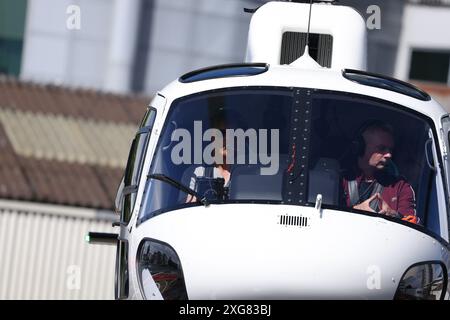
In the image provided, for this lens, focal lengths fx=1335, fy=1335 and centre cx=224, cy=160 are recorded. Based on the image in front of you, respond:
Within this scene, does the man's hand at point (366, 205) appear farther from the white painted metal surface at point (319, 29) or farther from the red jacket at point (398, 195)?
the white painted metal surface at point (319, 29)

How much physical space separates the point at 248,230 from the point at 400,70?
29069 millimetres

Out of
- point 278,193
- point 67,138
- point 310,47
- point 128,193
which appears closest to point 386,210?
point 278,193

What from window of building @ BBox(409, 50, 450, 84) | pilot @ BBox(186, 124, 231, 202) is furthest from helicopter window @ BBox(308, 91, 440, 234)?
window of building @ BBox(409, 50, 450, 84)

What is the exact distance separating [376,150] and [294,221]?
3.16 feet

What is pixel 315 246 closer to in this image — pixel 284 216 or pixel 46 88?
pixel 284 216

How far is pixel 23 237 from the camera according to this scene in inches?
1010

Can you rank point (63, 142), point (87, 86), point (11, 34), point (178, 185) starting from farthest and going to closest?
point (11, 34) → point (87, 86) → point (63, 142) → point (178, 185)

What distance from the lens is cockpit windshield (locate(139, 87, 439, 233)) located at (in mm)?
8523

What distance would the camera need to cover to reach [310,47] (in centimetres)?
1066

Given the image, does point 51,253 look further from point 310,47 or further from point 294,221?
point 294,221

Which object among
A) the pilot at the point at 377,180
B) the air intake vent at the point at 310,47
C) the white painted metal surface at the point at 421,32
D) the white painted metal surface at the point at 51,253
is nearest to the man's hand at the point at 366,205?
the pilot at the point at 377,180

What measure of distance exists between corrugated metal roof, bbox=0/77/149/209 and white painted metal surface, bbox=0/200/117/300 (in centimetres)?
37

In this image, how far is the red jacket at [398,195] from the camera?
28.2ft

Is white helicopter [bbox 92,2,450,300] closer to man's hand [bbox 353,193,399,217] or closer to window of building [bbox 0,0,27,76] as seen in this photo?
man's hand [bbox 353,193,399,217]
